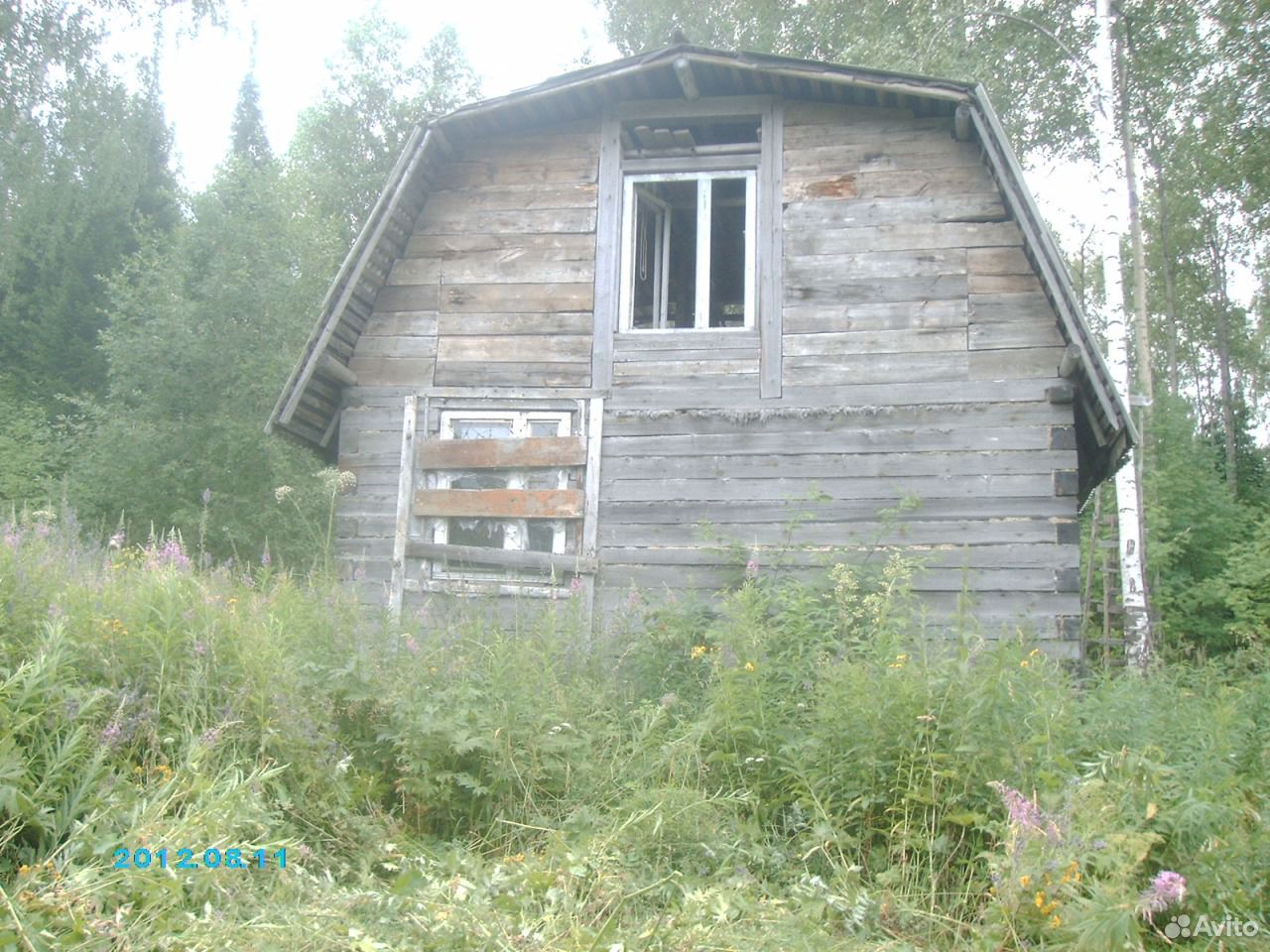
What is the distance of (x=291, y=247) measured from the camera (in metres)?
25.6

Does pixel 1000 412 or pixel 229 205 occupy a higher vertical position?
pixel 229 205

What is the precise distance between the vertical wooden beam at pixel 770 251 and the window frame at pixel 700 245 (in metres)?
0.07

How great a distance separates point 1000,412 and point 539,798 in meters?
5.39

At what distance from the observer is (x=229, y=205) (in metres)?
27.2

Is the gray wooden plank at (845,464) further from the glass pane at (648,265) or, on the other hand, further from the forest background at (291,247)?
the forest background at (291,247)

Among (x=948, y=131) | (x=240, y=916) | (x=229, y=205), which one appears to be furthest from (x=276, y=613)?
(x=229, y=205)

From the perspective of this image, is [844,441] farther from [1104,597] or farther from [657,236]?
[1104,597]

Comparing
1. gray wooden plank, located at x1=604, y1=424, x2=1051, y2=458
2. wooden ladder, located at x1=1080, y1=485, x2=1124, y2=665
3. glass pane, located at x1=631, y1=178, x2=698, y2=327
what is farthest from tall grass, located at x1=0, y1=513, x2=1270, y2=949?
wooden ladder, located at x1=1080, y1=485, x2=1124, y2=665

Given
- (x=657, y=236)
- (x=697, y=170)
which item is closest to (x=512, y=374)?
(x=657, y=236)

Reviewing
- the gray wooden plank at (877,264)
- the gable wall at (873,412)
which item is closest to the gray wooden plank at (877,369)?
Answer: the gable wall at (873,412)

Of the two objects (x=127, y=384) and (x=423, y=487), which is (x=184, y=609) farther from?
(x=127, y=384)

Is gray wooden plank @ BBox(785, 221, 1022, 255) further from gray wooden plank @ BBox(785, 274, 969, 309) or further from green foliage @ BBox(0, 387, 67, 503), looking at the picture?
green foliage @ BBox(0, 387, 67, 503)

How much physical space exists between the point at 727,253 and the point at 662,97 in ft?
13.7

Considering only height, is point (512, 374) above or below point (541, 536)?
above
